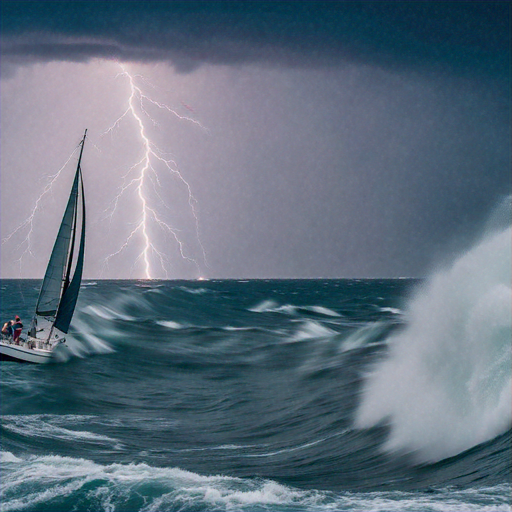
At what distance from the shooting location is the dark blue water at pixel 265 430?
14.4 metres

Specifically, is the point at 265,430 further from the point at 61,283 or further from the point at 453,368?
the point at 61,283

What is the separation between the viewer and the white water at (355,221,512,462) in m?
17.6

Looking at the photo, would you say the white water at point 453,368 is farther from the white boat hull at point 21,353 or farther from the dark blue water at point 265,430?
the white boat hull at point 21,353

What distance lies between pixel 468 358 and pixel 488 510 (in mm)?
8404

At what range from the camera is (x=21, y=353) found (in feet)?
115

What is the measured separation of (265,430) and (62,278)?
20.4m

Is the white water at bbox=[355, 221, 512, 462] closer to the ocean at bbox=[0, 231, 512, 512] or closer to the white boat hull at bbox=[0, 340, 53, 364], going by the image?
the ocean at bbox=[0, 231, 512, 512]

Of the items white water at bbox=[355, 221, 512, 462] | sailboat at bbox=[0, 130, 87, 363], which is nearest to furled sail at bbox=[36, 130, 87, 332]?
sailboat at bbox=[0, 130, 87, 363]

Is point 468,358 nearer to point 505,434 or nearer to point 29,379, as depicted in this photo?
point 505,434

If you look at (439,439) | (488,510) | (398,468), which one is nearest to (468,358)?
(439,439)

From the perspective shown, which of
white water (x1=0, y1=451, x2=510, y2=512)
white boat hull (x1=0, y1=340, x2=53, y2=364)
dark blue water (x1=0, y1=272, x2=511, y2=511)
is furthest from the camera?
white boat hull (x1=0, y1=340, x2=53, y2=364)

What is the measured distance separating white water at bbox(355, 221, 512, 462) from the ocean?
0.17ft

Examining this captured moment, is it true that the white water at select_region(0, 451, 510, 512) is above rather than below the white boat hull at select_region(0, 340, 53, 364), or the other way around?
below

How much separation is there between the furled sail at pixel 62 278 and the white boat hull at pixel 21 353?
3441 mm
